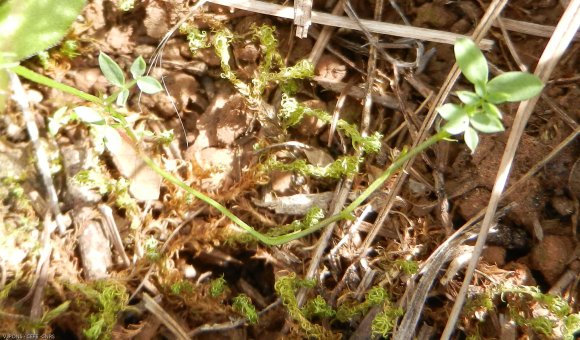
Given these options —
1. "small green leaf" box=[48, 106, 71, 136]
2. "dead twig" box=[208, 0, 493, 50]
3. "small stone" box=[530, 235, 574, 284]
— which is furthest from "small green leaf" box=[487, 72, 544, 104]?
"small green leaf" box=[48, 106, 71, 136]

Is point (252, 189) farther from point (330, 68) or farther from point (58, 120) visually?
point (58, 120)

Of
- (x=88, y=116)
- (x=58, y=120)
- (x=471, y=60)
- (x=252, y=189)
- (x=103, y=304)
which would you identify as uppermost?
(x=471, y=60)

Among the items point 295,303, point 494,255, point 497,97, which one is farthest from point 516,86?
point 295,303

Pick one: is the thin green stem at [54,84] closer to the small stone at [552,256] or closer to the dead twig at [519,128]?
the dead twig at [519,128]

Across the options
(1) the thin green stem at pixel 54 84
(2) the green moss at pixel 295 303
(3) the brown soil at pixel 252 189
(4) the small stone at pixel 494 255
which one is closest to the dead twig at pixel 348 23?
(3) the brown soil at pixel 252 189

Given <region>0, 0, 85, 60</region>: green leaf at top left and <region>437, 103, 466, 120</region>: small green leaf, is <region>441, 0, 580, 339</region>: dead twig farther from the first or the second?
<region>0, 0, 85, 60</region>: green leaf at top left

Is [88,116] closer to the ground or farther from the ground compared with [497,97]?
closer to the ground
